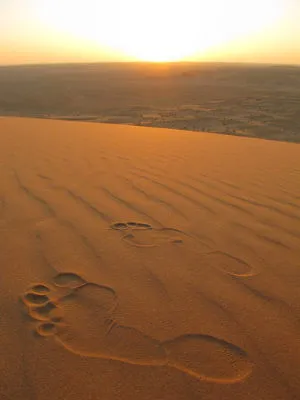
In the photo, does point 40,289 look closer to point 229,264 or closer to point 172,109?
point 229,264

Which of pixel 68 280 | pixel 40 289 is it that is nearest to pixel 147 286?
pixel 68 280

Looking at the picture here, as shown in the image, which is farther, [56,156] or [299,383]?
[56,156]

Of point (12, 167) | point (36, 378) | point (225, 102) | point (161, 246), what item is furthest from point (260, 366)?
point (225, 102)

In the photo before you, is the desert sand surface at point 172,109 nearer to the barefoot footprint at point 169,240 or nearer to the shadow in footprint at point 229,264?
the barefoot footprint at point 169,240

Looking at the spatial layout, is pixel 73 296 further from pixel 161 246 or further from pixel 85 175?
pixel 85 175

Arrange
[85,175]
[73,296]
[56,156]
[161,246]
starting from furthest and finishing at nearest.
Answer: [56,156] < [85,175] < [161,246] < [73,296]
